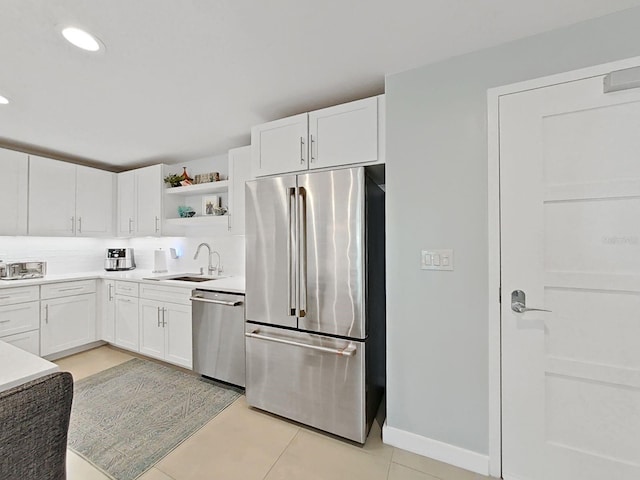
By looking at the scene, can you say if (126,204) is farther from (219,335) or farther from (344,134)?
(344,134)

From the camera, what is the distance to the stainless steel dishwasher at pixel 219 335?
2355 mm

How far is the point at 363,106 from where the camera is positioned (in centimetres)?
185

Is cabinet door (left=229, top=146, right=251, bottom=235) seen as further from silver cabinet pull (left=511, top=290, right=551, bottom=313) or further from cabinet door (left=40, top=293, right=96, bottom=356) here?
silver cabinet pull (left=511, top=290, right=551, bottom=313)

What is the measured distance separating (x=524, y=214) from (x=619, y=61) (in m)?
0.80

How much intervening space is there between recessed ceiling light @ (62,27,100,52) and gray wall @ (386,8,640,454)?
167 cm

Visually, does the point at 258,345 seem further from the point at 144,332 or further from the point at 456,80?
the point at 456,80

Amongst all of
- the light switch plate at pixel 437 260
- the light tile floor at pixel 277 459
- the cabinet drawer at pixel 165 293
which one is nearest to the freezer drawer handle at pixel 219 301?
the cabinet drawer at pixel 165 293

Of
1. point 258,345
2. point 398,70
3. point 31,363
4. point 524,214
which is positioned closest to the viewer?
point 31,363

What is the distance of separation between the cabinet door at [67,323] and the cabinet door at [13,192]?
2.76 ft

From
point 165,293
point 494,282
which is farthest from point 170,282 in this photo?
point 494,282

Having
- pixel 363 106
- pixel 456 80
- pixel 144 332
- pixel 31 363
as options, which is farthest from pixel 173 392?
pixel 456 80

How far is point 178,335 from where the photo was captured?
8.89ft

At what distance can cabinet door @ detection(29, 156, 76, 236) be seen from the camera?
301 centimetres

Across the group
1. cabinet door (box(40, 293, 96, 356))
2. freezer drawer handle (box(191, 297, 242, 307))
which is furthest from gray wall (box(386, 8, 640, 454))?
cabinet door (box(40, 293, 96, 356))
